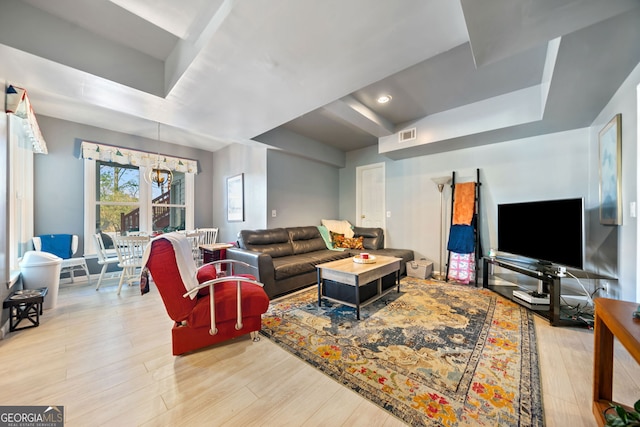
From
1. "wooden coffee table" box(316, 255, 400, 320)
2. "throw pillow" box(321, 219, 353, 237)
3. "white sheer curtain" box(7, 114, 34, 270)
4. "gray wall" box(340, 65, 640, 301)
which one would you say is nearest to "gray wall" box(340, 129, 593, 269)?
"gray wall" box(340, 65, 640, 301)

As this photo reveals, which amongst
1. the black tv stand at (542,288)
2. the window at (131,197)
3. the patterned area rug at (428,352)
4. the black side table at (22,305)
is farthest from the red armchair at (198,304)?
the black tv stand at (542,288)

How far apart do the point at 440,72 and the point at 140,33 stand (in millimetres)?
2965

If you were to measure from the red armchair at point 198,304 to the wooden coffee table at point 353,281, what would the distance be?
864 millimetres

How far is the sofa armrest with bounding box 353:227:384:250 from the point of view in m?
4.71

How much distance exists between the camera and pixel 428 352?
1.82 metres

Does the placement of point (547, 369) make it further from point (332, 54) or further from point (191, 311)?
point (332, 54)

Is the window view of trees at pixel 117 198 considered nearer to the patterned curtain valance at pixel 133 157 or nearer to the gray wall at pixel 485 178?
the patterned curtain valance at pixel 133 157

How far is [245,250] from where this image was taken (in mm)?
3438

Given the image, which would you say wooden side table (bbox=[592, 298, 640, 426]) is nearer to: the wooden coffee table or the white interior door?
the wooden coffee table

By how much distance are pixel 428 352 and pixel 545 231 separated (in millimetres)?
2119

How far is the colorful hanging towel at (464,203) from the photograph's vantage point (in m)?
3.75

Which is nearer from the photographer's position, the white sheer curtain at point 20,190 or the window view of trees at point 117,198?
the white sheer curtain at point 20,190

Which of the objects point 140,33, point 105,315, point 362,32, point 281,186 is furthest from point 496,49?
point 105,315
